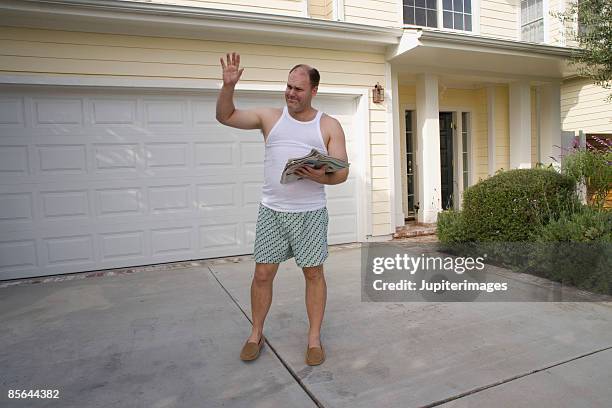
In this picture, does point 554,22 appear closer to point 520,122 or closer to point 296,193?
point 520,122

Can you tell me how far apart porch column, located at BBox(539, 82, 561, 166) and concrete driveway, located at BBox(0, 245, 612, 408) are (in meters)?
6.33

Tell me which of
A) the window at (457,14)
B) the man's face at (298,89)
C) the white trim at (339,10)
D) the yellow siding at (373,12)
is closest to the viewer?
the man's face at (298,89)

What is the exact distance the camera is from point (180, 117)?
541 cm

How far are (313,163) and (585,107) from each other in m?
11.3

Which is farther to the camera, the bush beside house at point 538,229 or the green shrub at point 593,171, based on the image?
Answer: the green shrub at point 593,171

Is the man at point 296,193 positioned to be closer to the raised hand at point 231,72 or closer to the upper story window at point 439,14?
the raised hand at point 231,72

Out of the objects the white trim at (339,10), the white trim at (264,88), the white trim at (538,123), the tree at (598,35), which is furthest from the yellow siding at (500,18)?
the white trim at (264,88)

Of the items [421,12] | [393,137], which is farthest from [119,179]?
[421,12]

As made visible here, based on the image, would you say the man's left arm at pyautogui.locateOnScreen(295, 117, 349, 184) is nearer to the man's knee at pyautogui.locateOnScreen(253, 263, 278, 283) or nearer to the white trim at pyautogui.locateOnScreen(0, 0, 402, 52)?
the man's knee at pyautogui.locateOnScreen(253, 263, 278, 283)

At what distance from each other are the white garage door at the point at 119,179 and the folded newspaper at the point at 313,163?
11.2 ft

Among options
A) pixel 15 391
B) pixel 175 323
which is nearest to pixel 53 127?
pixel 175 323

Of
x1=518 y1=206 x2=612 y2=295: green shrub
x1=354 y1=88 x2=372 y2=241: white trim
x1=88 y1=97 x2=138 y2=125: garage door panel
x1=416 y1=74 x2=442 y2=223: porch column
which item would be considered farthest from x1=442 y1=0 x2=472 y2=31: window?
x1=88 y1=97 x2=138 y2=125: garage door panel

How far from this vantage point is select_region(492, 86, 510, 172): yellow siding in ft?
28.4

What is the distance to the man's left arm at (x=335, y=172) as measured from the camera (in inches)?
91.2
